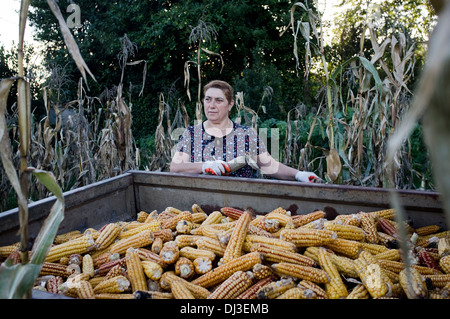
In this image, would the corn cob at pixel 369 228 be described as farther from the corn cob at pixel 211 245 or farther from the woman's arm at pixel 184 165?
the woman's arm at pixel 184 165

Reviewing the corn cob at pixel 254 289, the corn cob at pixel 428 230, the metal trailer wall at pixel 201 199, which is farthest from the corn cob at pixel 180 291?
the corn cob at pixel 428 230

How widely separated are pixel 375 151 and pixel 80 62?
334 cm

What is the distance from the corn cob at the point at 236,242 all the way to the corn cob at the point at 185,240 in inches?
9.8

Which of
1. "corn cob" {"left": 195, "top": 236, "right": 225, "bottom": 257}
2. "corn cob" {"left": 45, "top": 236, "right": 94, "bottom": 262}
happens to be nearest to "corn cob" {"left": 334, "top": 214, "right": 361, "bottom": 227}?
"corn cob" {"left": 195, "top": 236, "right": 225, "bottom": 257}

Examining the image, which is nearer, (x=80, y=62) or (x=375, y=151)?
(x=80, y=62)

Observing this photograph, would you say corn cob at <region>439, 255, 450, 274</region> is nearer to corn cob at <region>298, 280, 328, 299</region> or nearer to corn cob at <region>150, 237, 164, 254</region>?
corn cob at <region>298, 280, 328, 299</region>

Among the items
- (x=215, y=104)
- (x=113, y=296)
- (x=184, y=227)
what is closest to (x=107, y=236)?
(x=184, y=227)

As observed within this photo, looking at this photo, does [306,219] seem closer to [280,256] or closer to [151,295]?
[280,256]

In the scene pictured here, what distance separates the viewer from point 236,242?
1.85 meters

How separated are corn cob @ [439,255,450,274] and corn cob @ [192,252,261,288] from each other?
92 cm

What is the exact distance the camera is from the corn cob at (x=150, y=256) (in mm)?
1843
